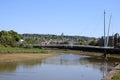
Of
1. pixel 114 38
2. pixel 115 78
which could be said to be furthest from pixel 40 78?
pixel 114 38

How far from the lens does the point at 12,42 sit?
111 metres

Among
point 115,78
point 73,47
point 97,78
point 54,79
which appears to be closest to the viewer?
point 115,78

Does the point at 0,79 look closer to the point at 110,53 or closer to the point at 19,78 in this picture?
the point at 19,78

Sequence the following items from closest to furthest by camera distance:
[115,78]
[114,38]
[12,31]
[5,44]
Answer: [115,78], [5,44], [12,31], [114,38]

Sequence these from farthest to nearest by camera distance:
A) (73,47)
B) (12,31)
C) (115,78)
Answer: (12,31), (73,47), (115,78)

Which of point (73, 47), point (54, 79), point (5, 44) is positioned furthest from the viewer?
point (73, 47)

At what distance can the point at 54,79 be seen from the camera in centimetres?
3966

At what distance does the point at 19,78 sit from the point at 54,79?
4055mm

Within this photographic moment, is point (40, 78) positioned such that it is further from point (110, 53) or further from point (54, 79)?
point (110, 53)

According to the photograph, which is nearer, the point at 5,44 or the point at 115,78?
the point at 115,78

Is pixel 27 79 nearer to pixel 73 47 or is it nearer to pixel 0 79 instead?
pixel 0 79

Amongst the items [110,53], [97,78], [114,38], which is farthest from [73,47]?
[114,38]

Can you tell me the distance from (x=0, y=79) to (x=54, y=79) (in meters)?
6.28

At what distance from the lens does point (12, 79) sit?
1503 inches
